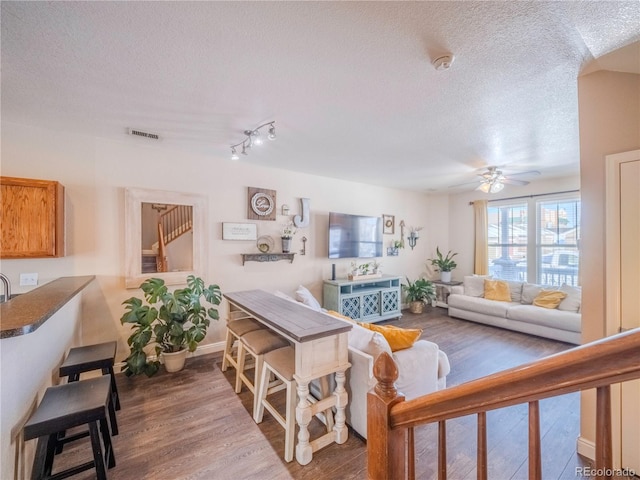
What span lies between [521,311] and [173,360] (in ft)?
16.3

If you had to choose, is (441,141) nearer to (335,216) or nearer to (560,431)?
(335,216)

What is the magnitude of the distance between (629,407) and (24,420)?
11.4ft

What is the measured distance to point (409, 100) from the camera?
2.12m

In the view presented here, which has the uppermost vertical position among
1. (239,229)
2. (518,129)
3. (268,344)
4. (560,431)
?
(518,129)

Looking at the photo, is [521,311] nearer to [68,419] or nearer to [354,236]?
[354,236]

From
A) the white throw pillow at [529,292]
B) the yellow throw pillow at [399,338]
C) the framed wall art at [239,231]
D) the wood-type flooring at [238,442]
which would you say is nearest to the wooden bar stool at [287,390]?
the wood-type flooring at [238,442]

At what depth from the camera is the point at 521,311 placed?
4230mm

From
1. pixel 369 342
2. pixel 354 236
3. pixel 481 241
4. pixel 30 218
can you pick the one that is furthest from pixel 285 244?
pixel 481 241

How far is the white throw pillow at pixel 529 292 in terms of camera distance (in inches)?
176

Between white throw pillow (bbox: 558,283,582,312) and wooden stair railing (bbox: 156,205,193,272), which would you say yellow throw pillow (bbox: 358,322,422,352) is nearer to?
wooden stair railing (bbox: 156,205,193,272)

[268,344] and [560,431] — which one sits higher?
[268,344]

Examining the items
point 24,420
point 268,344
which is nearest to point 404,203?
point 268,344

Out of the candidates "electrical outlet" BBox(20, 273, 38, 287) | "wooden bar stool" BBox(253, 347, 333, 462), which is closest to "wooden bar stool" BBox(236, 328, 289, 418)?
"wooden bar stool" BBox(253, 347, 333, 462)

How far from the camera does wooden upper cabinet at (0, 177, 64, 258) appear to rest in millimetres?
2240
